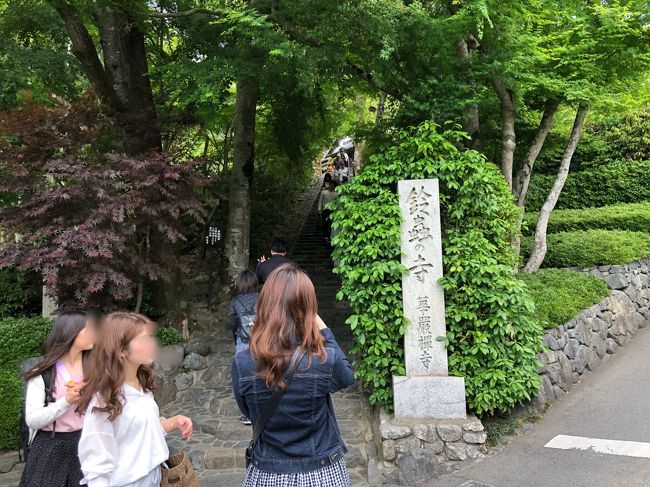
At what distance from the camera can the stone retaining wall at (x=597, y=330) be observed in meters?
5.95

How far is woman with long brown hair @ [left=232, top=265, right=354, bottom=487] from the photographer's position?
201cm

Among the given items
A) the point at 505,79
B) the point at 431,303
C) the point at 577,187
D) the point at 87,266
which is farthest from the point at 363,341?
the point at 577,187

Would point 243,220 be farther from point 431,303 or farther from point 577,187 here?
point 577,187

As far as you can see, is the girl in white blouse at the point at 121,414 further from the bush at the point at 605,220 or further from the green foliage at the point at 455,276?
the bush at the point at 605,220

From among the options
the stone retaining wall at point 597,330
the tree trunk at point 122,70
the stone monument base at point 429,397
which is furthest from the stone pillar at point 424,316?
the tree trunk at point 122,70

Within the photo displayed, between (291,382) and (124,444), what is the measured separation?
0.90m

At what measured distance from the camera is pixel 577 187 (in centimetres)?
1243

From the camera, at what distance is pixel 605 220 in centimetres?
997

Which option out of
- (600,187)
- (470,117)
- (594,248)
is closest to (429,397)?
(470,117)

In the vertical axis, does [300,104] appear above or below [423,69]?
above

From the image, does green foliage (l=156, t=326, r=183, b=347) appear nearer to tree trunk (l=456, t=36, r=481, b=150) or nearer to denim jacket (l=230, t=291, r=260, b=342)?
denim jacket (l=230, t=291, r=260, b=342)

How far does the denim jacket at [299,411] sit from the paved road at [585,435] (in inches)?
108

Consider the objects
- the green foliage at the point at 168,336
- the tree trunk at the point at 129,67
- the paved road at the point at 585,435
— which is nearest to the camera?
the paved road at the point at 585,435

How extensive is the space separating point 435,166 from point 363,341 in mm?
2069
